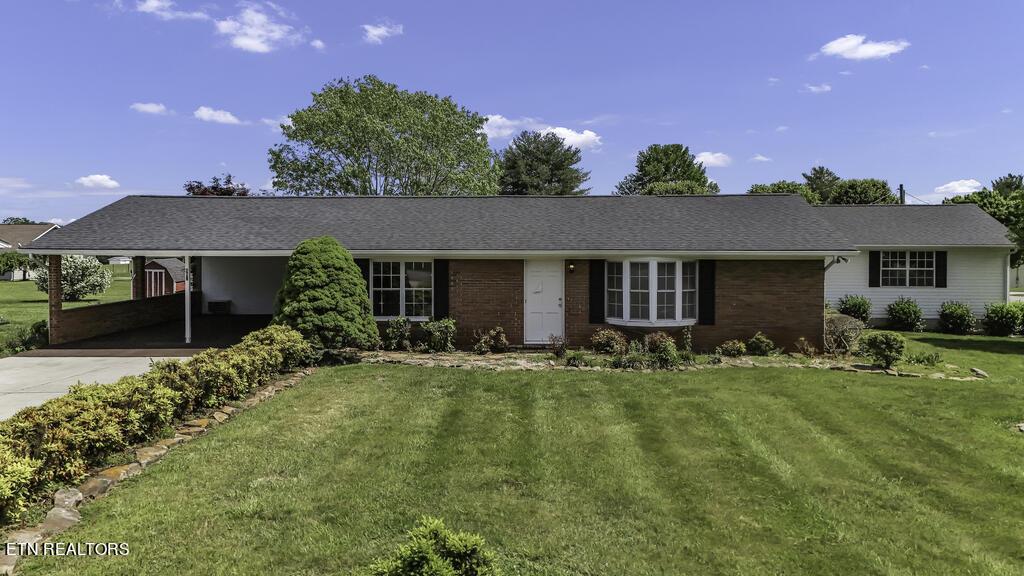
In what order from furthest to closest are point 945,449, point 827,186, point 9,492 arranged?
point 827,186, point 945,449, point 9,492

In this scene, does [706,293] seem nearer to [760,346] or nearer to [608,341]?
[760,346]

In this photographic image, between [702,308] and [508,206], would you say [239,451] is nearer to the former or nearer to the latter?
[702,308]

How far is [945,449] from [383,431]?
731cm

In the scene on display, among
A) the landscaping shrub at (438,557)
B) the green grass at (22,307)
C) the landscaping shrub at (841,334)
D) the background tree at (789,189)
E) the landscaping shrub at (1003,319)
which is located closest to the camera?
the landscaping shrub at (438,557)

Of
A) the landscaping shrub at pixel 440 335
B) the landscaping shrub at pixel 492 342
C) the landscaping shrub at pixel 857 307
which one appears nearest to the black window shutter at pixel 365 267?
the landscaping shrub at pixel 440 335

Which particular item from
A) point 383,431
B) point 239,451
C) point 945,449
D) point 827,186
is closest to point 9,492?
point 239,451

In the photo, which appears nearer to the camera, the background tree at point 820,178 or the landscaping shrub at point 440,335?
the landscaping shrub at point 440,335

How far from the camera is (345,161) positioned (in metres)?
38.5

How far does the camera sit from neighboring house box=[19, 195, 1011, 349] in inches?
533

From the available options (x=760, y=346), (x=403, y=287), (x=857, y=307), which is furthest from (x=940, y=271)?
(x=403, y=287)

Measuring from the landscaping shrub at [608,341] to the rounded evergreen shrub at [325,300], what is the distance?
5.29 metres

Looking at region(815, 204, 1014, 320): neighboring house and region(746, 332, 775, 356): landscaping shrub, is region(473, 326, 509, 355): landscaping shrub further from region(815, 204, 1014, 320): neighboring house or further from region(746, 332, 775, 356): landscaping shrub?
region(815, 204, 1014, 320): neighboring house

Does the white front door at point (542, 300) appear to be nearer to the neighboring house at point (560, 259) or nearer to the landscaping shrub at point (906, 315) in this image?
the neighboring house at point (560, 259)

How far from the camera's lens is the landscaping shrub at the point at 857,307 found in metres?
18.3
